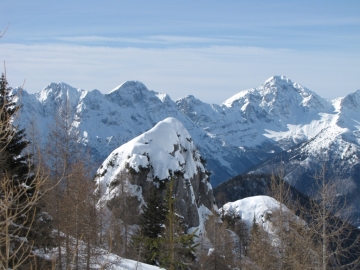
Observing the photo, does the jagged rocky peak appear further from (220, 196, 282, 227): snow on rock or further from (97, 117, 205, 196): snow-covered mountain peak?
(220, 196, 282, 227): snow on rock

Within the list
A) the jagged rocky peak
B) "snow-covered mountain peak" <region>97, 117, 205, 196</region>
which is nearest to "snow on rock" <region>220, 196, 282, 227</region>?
the jagged rocky peak

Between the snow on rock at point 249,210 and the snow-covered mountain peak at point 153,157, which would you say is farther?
the snow on rock at point 249,210

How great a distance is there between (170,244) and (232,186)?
17239 centimetres

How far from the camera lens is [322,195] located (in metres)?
16.7

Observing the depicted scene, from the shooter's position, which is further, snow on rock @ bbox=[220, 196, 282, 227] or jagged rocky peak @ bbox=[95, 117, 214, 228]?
snow on rock @ bbox=[220, 196, 282, 227]

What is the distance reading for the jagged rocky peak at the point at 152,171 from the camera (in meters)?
49.3

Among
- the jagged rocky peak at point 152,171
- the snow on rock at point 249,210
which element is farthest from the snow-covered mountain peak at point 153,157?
the snow on rock at point 249,210

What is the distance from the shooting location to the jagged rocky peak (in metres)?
49.3

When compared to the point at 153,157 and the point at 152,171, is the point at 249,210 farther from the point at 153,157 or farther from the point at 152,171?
the point at 152,171

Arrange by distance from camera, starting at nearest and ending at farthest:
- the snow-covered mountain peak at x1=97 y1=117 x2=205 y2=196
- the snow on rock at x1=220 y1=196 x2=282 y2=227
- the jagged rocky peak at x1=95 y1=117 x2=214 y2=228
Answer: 1. the jagged rocky peak at x1=95 y1=117 x2=214 y2=228
2. the snow-covered mountain peak at x1=97 y1=117 x2=205 y2=196
3. the snow on rock at x1=220 y1=196 x2=282 y2=227

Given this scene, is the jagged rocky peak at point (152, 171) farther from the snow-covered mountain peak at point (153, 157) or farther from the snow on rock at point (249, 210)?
the snow on rock at point (249, 210)

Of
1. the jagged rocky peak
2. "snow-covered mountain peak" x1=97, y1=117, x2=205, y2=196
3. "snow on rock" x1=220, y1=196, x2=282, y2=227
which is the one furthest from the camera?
"snow on rock" x1=220, y1=196, x2=282, y2=227

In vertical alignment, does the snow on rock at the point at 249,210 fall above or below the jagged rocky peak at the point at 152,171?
below

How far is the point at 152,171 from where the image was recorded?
167 ft
